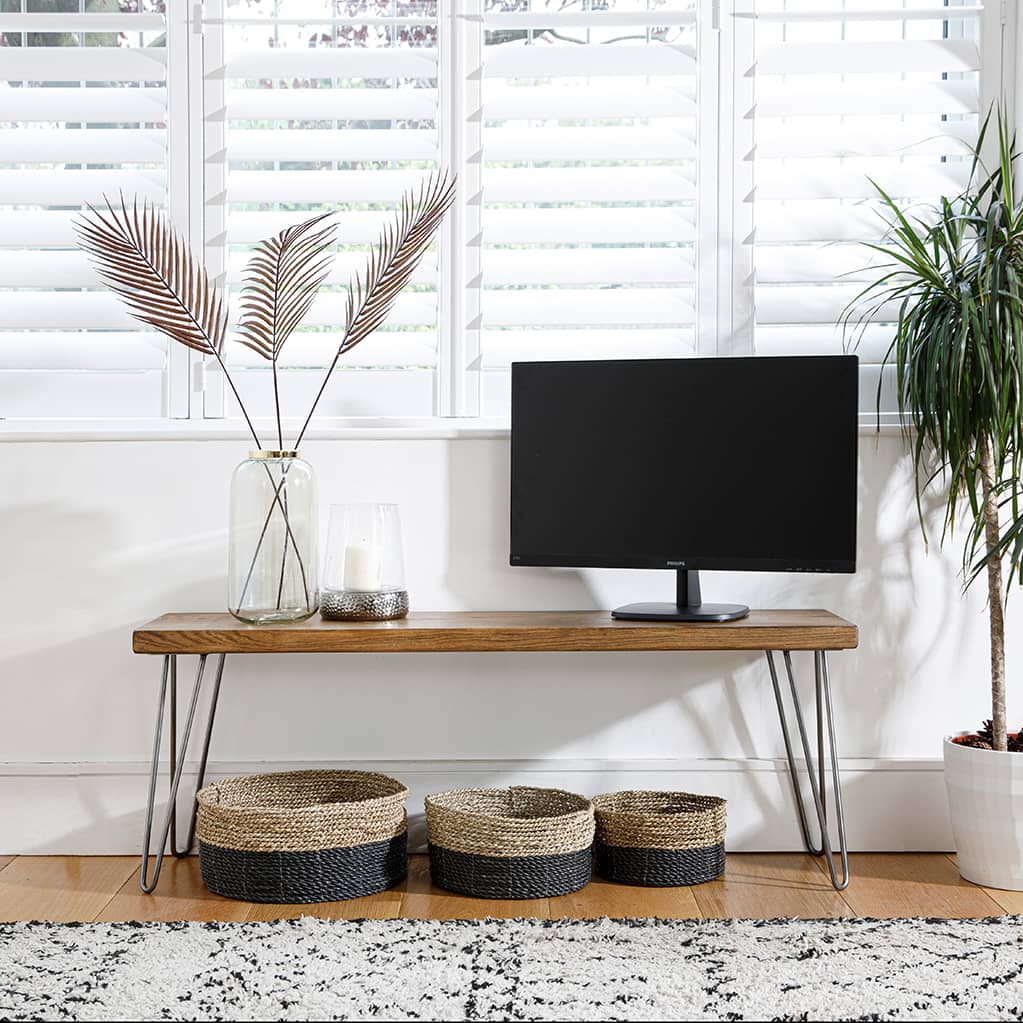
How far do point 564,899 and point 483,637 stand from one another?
1.83 feet

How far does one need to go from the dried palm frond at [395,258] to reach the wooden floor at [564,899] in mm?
1038

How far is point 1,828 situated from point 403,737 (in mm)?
954

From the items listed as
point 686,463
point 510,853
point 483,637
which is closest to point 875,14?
point 686,463

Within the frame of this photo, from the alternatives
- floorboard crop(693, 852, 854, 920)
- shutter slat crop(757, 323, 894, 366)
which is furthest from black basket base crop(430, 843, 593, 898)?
shutter slat crop(757, 323, 894, 366)

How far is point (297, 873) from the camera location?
236 centimetres

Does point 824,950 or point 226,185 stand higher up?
point 226,185

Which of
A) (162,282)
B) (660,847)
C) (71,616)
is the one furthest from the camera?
(71,616)

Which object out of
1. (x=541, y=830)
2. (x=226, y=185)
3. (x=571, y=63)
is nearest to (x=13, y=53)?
(x=226, y=185)

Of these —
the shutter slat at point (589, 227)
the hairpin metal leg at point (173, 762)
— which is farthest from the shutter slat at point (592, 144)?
the hairpin metal leg at point (173, 762)

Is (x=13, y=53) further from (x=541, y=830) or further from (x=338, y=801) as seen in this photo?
(x=541, y=830)

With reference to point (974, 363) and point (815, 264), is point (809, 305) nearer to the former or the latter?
point (815, 264)

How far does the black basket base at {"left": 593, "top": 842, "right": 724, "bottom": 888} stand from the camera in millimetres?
2467

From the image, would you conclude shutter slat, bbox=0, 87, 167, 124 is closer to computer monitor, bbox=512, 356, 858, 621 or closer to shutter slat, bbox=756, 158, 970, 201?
computer monitor, bbox=512, 356, 858, 621

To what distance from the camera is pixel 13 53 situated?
2793 millimetres
